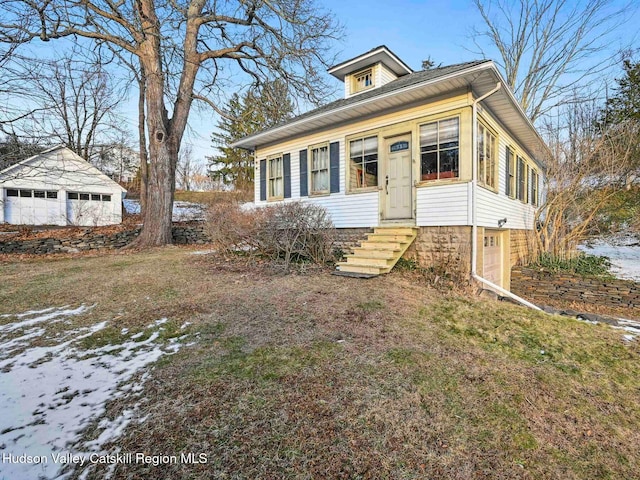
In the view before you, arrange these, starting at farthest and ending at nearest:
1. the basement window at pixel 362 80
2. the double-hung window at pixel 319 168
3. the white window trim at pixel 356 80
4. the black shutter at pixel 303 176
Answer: the basement window at pixel 362 80, the white window trim at pixel 356 80, the black shutter at pixel 303 176, the double-hung window at pixel 319 168

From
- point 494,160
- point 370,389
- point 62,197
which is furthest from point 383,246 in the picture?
point 62,197

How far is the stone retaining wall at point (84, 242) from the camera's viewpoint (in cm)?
1023

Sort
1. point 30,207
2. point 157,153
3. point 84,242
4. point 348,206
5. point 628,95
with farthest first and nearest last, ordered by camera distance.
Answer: point 30,207, point 628,95, point 84,242, point 157,153, point 348,206

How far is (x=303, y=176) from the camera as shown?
9180 millimetres

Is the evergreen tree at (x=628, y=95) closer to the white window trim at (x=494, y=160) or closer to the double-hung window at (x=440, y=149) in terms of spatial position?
the white window trim at (x=494, y=160)

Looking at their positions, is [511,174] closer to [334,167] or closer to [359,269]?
[334,167]

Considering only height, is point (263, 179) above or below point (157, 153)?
below

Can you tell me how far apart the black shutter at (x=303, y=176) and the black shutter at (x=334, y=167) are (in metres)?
0.88

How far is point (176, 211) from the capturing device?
68.4 ft

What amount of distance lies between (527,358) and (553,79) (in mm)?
19419

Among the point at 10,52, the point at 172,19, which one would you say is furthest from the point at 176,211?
the point at 10,52

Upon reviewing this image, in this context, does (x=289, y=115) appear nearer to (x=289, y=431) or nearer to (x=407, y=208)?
(x=407, y=208)

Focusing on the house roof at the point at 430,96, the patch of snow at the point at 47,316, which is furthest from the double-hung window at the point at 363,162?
the patch of snow at the point at 47,316

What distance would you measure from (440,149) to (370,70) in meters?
4.20
